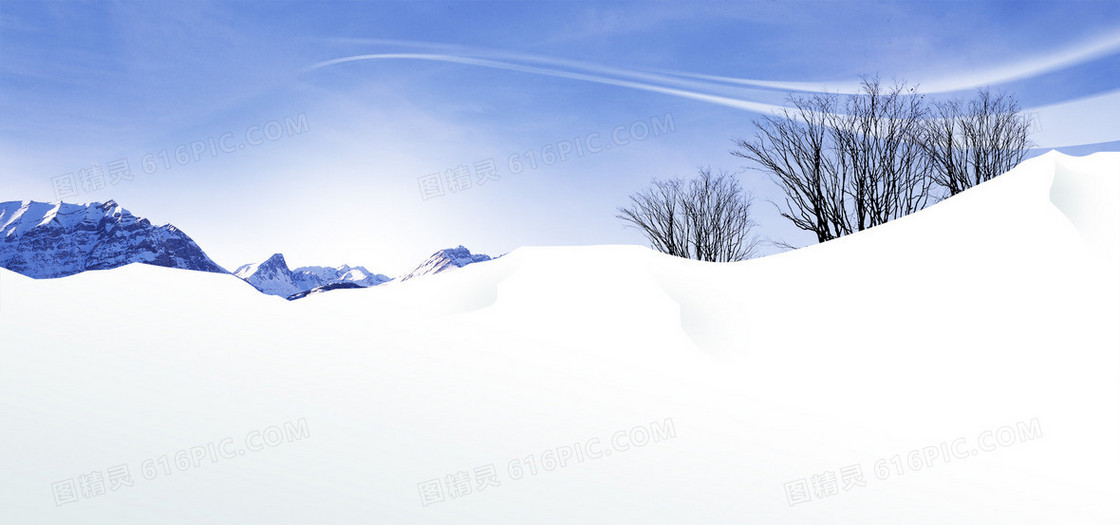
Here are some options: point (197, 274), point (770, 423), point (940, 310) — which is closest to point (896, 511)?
point (770, 423)

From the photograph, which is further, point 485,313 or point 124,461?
point 485,313

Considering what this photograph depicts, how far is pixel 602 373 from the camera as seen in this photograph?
342 centimetres

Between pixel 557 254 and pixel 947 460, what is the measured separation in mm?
3792

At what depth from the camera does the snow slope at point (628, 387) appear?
2230 mm

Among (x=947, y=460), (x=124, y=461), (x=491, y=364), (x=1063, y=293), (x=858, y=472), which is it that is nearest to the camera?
(x=124, y=461)

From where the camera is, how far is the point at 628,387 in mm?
3277

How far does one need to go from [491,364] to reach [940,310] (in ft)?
11.9

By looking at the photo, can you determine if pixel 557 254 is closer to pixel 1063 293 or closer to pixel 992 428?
pixel 992 428

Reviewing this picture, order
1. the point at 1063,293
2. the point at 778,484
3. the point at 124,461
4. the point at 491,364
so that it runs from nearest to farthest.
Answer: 1. the point at 124,461
2. the point at 778,484
3. the point at 491,364
4. the point at 1063,293

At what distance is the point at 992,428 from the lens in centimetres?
355

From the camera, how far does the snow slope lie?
7.32 ft

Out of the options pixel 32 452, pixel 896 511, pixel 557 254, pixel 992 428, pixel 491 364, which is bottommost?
pixel 992 428

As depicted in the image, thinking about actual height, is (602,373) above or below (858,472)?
above

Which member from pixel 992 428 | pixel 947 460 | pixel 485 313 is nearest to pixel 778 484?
pixel 947 460
